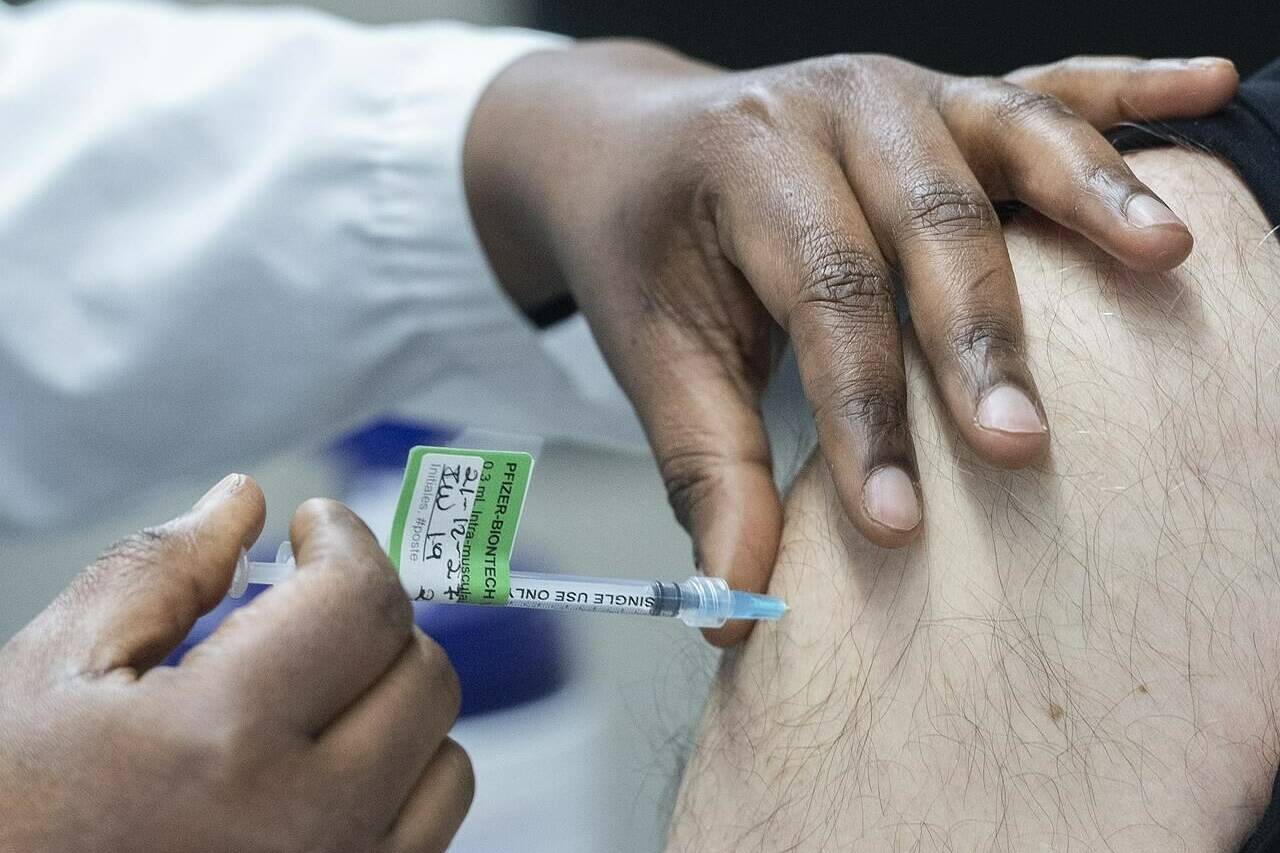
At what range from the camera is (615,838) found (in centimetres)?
149

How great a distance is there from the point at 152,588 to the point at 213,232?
0.66 meters

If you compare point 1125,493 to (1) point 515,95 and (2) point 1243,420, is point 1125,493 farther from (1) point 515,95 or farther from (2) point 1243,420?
(1) point 515,95

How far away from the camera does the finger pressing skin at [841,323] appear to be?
0.64m

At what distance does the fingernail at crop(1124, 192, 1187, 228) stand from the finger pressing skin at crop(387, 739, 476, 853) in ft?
1.36

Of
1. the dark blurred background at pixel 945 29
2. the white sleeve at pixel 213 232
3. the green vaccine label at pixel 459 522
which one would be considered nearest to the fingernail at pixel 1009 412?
the green vaccine label at pixel 459 522

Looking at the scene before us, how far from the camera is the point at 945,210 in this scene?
0.67 m

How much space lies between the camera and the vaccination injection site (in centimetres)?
54

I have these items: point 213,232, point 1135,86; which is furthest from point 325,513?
point 213,232

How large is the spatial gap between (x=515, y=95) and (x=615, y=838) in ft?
2.84

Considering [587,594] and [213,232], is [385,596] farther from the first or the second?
[213,232]

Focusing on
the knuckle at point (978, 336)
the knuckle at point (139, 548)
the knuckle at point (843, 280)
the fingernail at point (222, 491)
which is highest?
the knuckle at point (978, 336)

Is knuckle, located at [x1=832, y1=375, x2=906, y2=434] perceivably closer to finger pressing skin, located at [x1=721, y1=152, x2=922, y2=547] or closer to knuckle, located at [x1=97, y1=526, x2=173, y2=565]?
finger pressing skin, located at [x1=721, y1=152, x2=922, y2=547]

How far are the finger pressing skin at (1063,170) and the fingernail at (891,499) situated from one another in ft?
0.50

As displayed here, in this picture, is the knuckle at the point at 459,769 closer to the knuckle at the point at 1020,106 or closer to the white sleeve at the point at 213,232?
the knuckle at the point at 1020,106
